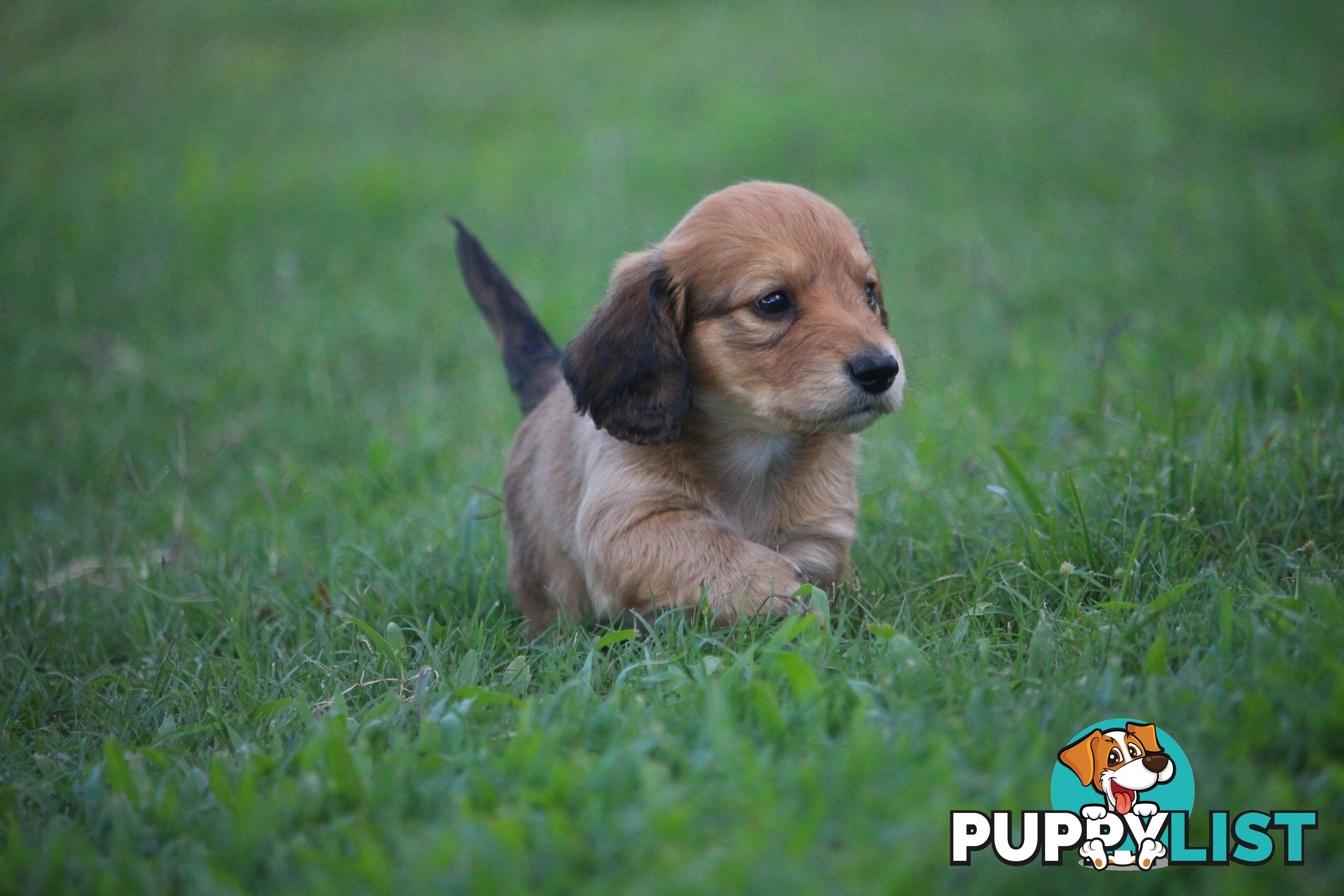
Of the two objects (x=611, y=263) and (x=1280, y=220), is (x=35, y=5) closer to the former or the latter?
(x=611, y=263)

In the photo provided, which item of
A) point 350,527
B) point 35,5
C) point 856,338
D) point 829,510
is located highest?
point 35,5

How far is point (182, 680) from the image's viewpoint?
2.93m

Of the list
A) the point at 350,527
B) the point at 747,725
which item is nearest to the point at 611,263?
the point at 350,527

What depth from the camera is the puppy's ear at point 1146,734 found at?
195 cm

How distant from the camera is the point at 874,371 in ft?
8.72

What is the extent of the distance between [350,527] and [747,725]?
7.70 ft

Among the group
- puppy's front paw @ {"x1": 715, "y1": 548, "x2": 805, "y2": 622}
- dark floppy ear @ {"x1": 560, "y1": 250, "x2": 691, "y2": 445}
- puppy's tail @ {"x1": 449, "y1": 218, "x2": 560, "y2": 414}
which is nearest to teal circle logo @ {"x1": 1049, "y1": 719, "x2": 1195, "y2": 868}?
puppy's front paw @ {"x1": 715, "y1": 548, "x2": 805, "y2": 622}

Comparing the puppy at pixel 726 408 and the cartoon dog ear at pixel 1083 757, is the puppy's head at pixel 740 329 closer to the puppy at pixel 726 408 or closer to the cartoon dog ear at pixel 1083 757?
the puppy at pixel 726 408

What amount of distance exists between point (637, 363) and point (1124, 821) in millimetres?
1612

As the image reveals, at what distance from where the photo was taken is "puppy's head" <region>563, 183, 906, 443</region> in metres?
2.75

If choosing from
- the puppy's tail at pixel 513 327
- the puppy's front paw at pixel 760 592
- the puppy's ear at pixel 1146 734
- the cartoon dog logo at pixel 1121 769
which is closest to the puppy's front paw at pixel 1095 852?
the cartoon dog logo at pixel 1121 769

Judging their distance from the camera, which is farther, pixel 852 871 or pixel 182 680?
pixel 182 680

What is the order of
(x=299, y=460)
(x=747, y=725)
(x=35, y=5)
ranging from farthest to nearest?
(x=35, y=5), (x=299, y=460), (x=747, y=725)

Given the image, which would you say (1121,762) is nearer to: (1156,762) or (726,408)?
(1156,762)
